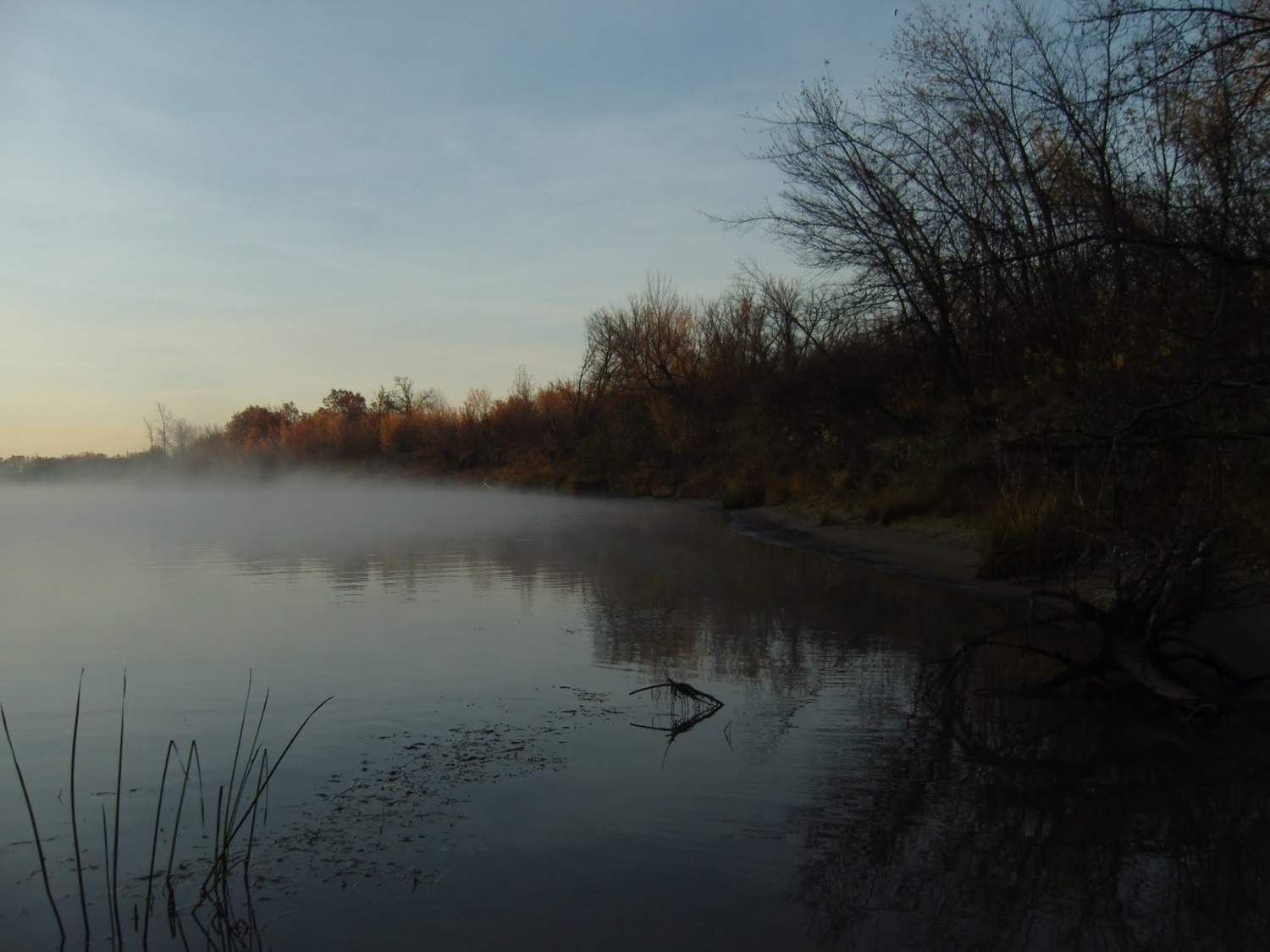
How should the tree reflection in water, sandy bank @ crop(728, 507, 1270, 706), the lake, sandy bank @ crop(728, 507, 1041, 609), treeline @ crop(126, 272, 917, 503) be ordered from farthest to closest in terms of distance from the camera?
treeline @ crop(126, 272, 917, 503) → sandy bank @ crop(728, 507, 1041, 609) → sandy bank @ crop(728, 507, 1270, 706) → the lake → the tree reflection in water

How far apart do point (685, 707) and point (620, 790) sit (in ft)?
5.69

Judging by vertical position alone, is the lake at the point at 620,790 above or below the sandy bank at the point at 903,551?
below

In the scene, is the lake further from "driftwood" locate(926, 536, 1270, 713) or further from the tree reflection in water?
"driftwood" locate(926, 536, 1270, 713)

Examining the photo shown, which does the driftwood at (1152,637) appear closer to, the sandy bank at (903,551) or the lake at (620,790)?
the lake at (620,790)

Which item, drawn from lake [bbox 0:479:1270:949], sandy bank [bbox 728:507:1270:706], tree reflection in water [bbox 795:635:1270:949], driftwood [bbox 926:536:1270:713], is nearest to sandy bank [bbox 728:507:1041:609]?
sandy bank [bbox 728:507:1270:706]

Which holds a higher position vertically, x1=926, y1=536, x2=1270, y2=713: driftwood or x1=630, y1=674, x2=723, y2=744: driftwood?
x1=926, y1=536, x2=1270, y2=713: driftwood

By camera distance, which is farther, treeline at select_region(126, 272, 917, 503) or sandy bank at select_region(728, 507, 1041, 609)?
treeline at select_region(126, 272, 917, 503)

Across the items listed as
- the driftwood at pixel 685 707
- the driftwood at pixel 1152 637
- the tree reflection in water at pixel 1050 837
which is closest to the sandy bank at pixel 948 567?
the driftwood at pixel 1152 637

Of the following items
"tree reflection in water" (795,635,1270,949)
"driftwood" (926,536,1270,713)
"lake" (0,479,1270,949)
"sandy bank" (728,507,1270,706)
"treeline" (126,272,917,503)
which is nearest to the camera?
"tree reflection in water" (795,635,1270,949)

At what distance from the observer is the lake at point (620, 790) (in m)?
3.91

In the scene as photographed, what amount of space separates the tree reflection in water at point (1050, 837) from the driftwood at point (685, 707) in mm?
1349

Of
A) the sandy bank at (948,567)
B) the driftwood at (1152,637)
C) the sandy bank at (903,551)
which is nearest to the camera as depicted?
the driftwood at (1152,637)

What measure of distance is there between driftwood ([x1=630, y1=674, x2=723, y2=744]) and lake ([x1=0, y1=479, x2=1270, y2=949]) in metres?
0.03

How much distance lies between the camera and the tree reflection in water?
3791 millimetres
